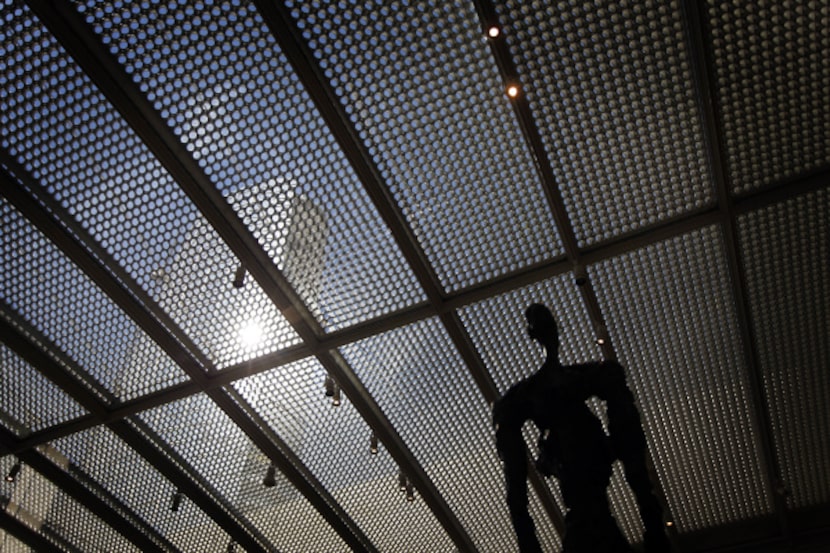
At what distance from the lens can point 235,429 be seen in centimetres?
782

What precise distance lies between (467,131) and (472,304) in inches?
71.6

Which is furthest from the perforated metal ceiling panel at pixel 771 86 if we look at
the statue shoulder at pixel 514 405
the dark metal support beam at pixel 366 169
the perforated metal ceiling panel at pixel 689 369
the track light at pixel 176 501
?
the track light at pixel 176 501

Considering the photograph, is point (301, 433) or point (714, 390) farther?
point (301, 433)

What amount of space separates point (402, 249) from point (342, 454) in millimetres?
3064

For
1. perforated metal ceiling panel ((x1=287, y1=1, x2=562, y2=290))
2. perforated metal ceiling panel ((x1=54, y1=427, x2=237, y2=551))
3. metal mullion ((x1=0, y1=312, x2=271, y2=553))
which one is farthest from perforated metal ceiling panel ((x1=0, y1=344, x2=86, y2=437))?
perforated metal ceiling panel ((x1=287, y1=1, x2=562, y2=290))

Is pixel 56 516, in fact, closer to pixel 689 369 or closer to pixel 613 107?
pixel 689 369

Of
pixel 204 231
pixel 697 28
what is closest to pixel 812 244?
pixel 697 28

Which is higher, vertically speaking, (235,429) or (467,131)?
(467,131)

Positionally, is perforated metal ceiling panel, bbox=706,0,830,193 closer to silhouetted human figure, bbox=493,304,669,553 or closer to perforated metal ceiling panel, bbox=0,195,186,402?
silhouetted human figure, bbox=493,304,669,553

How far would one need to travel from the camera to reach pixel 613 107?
5.56 metres

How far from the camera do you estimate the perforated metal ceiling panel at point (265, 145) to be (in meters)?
5.14

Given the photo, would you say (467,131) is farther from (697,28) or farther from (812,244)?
(812,244)

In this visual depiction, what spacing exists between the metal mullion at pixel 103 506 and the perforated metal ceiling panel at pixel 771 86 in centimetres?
821

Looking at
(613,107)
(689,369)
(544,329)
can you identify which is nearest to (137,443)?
(544,329)
